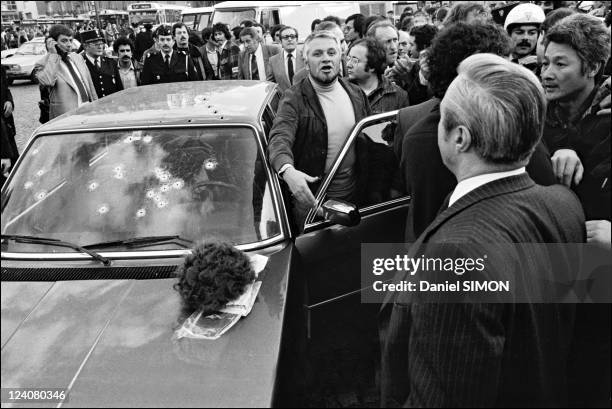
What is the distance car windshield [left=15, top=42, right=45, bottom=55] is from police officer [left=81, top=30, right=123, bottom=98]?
16.6 m

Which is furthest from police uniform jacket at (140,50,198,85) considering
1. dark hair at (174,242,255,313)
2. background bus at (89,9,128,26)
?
background bus at (89,9,128,26)

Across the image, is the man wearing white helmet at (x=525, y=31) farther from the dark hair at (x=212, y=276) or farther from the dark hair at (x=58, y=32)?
the dark hair at (x=58, y=32)

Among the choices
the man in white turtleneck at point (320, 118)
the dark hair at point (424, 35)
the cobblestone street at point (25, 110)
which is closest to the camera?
the man in white turtleneck at point (320, 118)

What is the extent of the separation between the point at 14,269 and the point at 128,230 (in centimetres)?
52

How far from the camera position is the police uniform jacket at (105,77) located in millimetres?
6664

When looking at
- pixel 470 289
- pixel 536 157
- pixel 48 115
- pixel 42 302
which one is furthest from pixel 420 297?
pixel 48 115

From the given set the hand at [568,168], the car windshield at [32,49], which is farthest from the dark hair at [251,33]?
the car windshield at [32,49]

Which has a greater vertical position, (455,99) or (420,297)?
(455,99)

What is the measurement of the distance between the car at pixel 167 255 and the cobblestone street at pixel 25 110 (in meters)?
5.48

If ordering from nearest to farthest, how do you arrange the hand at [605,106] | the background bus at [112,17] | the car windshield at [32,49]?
1. the hand at [605,106]
2. the car windshield at [32,49]
3. the background bus at [112,17]

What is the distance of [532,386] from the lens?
5.23 feet

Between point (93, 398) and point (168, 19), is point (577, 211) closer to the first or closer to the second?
point (93, 398)

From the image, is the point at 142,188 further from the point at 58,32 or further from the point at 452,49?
the point at 58,32

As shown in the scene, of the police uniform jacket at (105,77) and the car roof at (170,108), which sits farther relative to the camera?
the police uniform jacket at (105,77)
